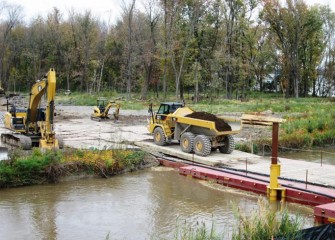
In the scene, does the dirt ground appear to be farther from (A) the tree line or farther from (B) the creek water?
(A) the tree line

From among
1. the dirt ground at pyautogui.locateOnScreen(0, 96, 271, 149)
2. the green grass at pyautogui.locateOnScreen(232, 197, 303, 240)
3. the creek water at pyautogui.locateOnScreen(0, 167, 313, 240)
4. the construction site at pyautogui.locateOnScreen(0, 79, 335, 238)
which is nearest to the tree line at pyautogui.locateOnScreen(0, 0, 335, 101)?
the dirt ground at pyautogui.locateOnScreen(0, 96, 271, 149)

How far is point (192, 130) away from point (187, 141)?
64cm

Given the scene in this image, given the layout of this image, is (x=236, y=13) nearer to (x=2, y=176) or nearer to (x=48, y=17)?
(x=48, y=17)

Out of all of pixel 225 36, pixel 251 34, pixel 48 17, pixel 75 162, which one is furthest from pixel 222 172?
pixel 48 17

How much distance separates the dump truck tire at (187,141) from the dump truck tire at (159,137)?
127cm

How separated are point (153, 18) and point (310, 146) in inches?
1393

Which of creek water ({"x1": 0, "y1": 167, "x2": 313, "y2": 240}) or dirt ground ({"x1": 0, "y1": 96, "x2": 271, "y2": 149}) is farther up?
dirt ground ({"x1": 0, "y1": 96, "x2": 271, "y2": 149})

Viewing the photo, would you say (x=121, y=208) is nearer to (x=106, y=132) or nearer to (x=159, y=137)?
(x=159, y=137)

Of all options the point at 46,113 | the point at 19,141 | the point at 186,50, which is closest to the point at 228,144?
the point at 46,113

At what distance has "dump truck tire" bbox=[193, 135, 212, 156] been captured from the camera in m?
17.8

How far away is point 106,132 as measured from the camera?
2514 centimetres

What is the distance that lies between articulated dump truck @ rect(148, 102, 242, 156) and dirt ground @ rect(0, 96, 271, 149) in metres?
1.72

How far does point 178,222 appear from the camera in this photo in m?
11.1

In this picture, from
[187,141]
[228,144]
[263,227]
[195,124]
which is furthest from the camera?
[228,144]
